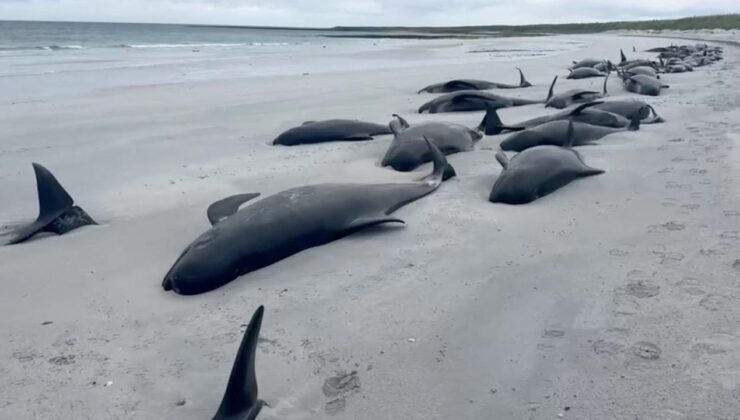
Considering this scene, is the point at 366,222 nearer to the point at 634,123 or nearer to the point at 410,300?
the point at 410,300

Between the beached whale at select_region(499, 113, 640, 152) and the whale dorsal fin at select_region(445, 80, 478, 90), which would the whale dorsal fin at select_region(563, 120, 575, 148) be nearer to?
the beached whale at select_region(499, 113, 640, 152)

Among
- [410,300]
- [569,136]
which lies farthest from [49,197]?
[569,136]

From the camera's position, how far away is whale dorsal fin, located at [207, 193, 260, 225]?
4.54 meters

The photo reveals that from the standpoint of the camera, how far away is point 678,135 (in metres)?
7.20

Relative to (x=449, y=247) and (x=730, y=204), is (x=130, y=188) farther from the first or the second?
(x=730, y=204)

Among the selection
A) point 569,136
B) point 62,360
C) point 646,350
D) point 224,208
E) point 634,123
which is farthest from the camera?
point 634,123

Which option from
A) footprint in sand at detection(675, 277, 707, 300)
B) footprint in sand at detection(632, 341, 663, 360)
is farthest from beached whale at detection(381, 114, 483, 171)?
footprint in sand at detection(632, 341, 663, 360)

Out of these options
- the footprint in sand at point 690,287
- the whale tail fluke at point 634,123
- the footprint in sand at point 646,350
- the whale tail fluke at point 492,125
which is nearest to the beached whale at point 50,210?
the footprint in sand at point 646,350

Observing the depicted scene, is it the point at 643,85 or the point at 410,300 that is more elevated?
the point at 410,300

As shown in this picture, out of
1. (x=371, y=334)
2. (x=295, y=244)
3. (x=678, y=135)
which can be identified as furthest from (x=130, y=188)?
(x=678, y=135)

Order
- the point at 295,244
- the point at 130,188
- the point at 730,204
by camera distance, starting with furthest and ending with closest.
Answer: the point at 130,188 → the point at 730,204 → the point at 295,244

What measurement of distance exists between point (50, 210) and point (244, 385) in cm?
291

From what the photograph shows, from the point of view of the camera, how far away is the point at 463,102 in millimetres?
10250

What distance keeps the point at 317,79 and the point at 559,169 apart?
11509 millimetres
